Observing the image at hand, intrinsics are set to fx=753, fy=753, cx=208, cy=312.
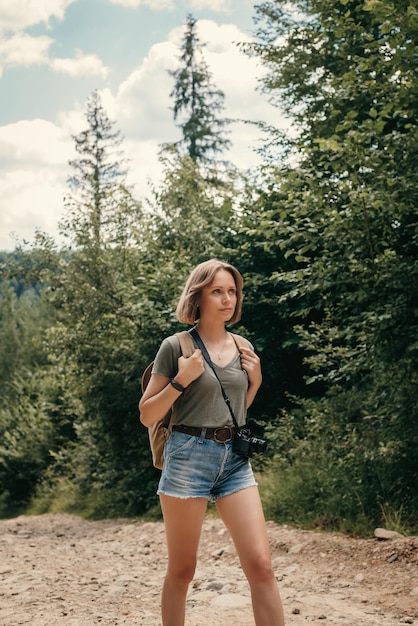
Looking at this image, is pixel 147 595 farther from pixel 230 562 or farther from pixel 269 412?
pixel 269 412

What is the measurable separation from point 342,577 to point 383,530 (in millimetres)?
1094

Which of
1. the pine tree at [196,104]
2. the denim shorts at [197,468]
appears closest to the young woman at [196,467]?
the denim shorts at [197,468]

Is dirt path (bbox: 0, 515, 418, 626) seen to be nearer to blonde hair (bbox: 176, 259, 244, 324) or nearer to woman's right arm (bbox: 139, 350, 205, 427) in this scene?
woman's right arm (bbox: 139, 350, 205, 427)

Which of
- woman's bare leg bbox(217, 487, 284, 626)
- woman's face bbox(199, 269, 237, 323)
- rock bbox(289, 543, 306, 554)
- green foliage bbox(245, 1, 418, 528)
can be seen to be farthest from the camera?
rock bbox(289, 543, 306, 554)

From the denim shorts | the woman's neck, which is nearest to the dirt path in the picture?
the denim shorts

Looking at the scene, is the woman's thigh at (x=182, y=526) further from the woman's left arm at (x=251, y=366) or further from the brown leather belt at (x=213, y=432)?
the woman's left arm at (x=251, y=366)

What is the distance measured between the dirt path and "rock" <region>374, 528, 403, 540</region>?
0.46ft

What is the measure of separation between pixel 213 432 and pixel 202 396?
0.19 metres

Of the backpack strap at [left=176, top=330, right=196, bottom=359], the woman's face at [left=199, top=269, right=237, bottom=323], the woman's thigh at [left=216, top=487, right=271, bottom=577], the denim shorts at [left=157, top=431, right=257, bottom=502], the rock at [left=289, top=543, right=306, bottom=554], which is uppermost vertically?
the woman's face at [left=199, top=269, right=237, bottom=323]

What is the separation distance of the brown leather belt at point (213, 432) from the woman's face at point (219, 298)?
0.59m

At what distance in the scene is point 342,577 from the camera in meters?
6.95

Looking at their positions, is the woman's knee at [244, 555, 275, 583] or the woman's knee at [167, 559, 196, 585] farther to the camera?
the woman's knee at [167, 559, 196, 585]

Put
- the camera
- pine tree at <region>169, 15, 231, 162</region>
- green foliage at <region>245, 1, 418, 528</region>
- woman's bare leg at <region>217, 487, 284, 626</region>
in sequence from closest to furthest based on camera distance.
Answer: woman's bare leg at <region>217, 487, 284, 626</region>, the camera, green foliage at <region>245, 1, 418, 528</region>, pine tree at <region>169, 15, 231, 162</region>

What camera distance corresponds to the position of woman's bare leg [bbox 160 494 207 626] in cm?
371
